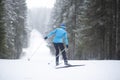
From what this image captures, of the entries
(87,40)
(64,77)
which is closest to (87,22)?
(87,40)

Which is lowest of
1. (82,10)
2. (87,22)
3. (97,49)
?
(97,49)

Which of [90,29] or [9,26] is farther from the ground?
[9,26]

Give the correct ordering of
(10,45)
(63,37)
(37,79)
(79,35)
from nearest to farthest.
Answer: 1. (37,79)
2. (63,37)
3. (79,35)
4. (10,45)

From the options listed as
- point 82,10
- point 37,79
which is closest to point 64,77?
point 37,79

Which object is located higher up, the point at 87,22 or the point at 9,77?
the point at 87,22

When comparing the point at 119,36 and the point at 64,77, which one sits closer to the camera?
the point at 64,77

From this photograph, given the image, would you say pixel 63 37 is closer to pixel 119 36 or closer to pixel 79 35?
pixel 119 36

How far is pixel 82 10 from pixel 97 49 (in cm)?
499

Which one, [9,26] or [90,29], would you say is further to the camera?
[9,26]

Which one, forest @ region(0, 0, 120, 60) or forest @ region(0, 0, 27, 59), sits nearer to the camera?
forest @ region(0, 0, 120, 60)

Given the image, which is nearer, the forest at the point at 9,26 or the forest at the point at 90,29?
the forest at the point at 90,29

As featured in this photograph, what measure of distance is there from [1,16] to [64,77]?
15.3 meters

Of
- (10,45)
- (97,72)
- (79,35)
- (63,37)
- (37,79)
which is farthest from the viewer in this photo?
(10,45)

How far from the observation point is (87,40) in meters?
21.2
